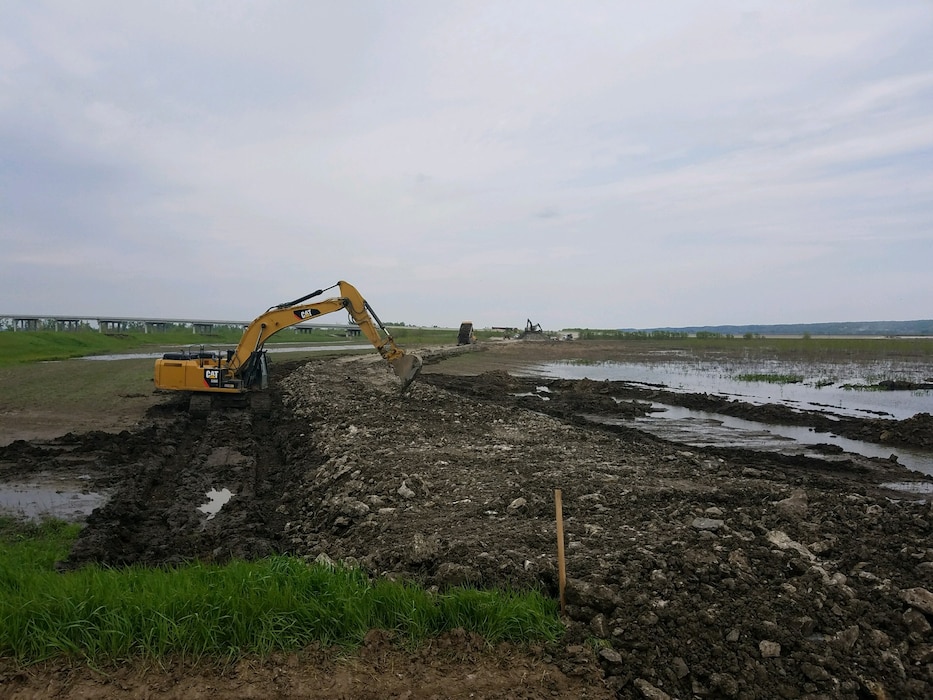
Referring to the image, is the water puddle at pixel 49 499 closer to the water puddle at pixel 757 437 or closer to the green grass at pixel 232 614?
the green grass at pixel 232 614

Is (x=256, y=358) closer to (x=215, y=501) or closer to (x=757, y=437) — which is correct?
(x=215, y=501)

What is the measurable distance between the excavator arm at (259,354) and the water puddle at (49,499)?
6158 millimetres

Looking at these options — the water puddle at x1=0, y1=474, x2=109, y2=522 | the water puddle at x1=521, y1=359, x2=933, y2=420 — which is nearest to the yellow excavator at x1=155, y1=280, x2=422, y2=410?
the water puddle at x1=0, y1=474, x2=109, y2=522

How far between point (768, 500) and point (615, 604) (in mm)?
4155

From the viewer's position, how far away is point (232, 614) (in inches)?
175

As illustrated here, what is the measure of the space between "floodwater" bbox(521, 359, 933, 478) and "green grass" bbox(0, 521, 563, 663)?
1077 cm

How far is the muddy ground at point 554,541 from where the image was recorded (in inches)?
158

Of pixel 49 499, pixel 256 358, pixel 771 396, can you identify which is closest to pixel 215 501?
pixel 49 499

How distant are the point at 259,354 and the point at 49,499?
831 cm

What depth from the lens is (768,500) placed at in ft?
25.8

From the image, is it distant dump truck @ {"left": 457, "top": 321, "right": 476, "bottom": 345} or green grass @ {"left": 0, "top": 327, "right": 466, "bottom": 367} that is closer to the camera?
green grass @ {"left": 0, "top": 327, "right": 466, "bottom": 367}

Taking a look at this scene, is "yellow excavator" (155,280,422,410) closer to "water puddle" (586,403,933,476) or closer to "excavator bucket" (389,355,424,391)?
"excavator bucket" (389,355,424,391)

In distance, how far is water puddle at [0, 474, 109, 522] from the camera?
29.2 ft

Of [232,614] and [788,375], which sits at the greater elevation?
[232,614]
